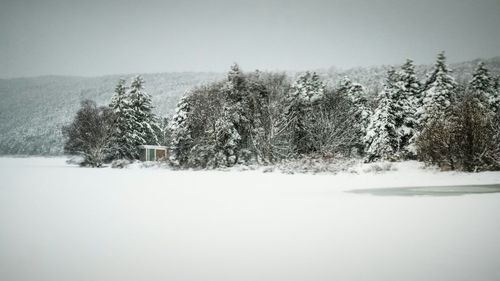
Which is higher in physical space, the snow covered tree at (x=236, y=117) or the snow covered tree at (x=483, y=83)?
the snow covered tree at (x=483, y=83)

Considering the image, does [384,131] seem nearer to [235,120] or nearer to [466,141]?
[235,120]

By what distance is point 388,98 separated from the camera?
133 feet

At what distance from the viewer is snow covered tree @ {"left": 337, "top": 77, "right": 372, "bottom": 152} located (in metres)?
48.5

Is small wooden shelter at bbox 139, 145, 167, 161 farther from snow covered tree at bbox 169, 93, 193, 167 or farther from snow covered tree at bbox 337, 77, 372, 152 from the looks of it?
snow covered tree at bbox 337, 77, 372, 152

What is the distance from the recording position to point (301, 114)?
44.8 meters

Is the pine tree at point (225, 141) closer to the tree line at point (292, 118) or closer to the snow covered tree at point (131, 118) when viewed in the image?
the tree line at point (292, 118)

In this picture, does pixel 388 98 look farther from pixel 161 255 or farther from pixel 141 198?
pixel 161 255

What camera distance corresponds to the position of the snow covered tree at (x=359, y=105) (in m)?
48.5

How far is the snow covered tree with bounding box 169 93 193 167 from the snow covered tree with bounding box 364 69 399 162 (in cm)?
2017

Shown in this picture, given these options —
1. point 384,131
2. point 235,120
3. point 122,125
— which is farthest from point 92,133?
point 384,131

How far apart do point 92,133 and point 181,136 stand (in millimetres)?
13686

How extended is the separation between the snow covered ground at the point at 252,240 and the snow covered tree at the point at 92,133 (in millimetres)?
38924

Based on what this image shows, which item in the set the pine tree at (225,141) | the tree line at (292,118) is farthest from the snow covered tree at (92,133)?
the pine tree at (225,141)

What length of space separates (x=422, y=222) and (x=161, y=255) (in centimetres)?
542
